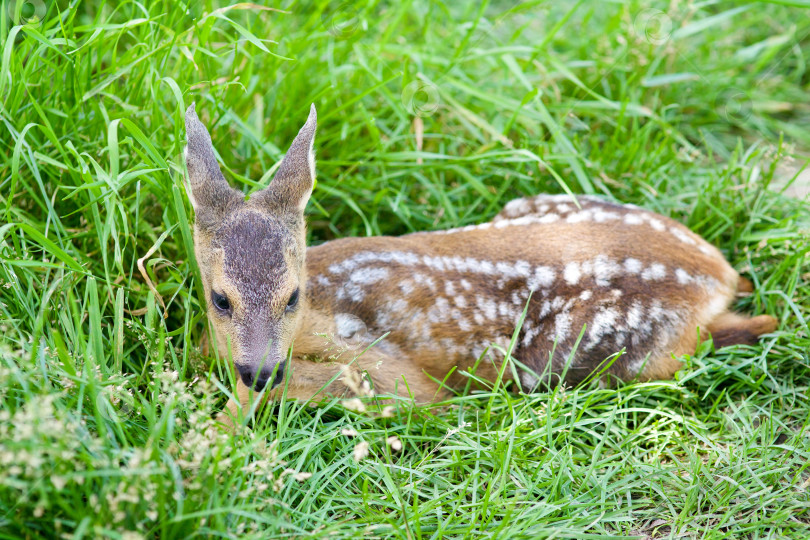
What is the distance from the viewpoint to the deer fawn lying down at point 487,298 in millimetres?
3309

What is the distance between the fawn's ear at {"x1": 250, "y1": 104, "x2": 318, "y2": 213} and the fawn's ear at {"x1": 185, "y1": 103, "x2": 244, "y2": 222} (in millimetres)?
156

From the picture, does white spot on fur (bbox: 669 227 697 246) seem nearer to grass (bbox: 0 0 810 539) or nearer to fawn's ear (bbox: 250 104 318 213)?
grass (bbox: 0 0 810 539)

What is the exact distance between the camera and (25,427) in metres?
2.02

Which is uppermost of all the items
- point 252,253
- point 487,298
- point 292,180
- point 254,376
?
point 292,180

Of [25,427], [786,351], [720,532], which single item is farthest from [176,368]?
[786,351]

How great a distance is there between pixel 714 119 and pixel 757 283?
163 centimetres

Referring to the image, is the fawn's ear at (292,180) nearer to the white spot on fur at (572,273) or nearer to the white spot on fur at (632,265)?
the white spot on fur at (572,273)

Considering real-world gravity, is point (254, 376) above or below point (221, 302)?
below

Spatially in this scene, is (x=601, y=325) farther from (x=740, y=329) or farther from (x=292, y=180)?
(x=292, y=180)

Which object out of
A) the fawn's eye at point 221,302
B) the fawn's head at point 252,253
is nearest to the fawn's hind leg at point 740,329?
the fawn's head at point 252,253

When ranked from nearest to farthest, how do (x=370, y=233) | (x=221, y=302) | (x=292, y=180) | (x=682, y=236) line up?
(x=221, y=302) < (x=292, y=180) < (x=682, y=236) < (x=370, y=233)

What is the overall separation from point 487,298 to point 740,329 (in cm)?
122

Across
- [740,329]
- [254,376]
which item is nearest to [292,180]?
[254,376]

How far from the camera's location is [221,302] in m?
3.02
